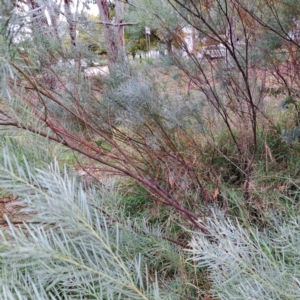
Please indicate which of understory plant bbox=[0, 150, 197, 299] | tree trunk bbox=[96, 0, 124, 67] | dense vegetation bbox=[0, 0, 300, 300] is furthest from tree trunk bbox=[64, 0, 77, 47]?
understory plant bbox=[0, 150, 197, 299]

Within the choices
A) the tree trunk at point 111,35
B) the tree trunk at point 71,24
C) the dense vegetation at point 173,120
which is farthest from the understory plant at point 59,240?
the tree trunk at point 111,35

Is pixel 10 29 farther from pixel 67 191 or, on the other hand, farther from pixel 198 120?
pixel 198 120

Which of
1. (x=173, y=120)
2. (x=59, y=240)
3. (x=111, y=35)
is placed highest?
(x=111, y=35)

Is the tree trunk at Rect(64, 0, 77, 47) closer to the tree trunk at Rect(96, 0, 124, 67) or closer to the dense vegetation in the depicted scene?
the dense vegetation

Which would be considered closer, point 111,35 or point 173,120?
point 173,120

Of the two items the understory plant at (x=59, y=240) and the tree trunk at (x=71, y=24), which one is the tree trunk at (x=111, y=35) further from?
the understory plant at (x=59, y=240)

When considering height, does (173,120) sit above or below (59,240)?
above

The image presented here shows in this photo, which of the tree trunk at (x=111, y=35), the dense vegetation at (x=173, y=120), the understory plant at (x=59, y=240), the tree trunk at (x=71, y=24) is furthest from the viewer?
→ the tree trunk at (x=111, y=35)

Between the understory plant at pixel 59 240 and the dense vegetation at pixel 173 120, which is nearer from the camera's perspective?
the understory plant at pixel 59 240

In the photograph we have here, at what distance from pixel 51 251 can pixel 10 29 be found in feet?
1.11

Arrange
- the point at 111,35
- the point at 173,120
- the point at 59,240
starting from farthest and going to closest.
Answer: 1. the point at 111,35
2. the point at 173,120
3. the point at 59,240

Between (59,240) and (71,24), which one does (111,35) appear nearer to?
(71,24)

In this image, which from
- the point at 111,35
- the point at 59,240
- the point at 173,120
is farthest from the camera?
the point at 111,35

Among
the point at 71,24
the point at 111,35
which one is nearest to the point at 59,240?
the point at 71,24
